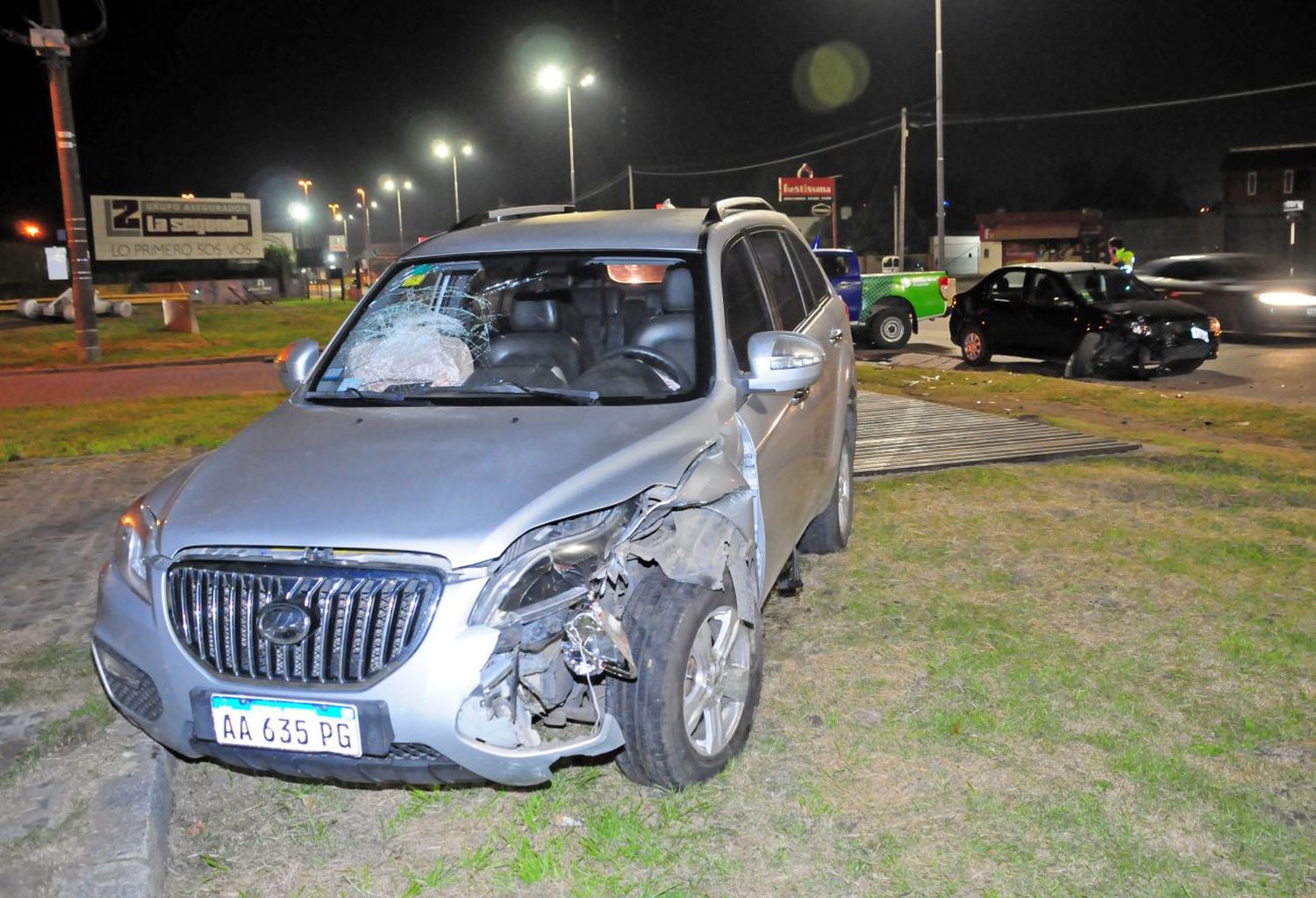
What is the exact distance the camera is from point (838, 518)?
6438 mm

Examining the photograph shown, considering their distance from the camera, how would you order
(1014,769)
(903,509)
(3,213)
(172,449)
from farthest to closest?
(3,213), (172,449), (903,509), (1014,769)

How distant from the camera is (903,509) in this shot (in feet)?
24.8

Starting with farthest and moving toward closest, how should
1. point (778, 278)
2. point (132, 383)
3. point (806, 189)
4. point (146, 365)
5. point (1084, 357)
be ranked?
1. point (806, 189)
2. point (146, 365)
3. point (132, 383)
4. point (1084, 357)
5. point (778, 278)

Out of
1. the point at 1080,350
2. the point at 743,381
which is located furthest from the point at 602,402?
the point at 1080,350

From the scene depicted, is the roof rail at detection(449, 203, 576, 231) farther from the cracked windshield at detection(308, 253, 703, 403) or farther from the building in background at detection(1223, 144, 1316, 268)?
the building in background at detection(1223, 144, 1316, 268)

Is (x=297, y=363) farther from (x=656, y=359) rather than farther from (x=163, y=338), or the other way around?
(x=163, y=338)

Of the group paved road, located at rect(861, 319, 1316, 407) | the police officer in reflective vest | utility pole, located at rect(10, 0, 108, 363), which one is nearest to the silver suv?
paved road, located at rect(861, 319, 1316, 407)

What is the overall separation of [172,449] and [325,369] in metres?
6.04

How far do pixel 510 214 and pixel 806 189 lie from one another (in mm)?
65223

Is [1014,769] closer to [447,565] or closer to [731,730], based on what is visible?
[731,730]

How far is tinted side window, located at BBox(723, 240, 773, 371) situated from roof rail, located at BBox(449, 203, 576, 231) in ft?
4.26

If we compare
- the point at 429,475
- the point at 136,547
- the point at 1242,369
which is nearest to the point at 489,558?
the point at 429,475

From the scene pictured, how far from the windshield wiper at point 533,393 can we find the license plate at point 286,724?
1567 mm

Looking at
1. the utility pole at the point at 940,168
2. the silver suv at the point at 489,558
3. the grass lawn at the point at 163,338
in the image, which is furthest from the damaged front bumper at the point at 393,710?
the utility pole at the point at 940,168
